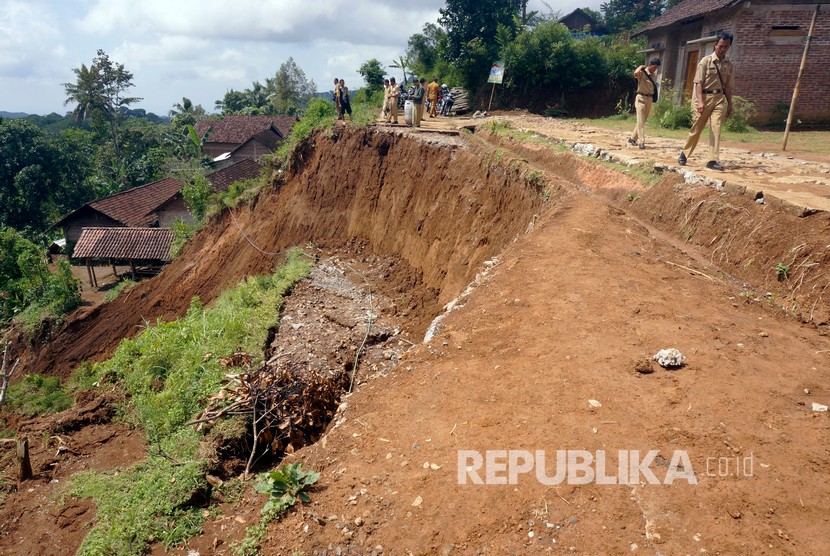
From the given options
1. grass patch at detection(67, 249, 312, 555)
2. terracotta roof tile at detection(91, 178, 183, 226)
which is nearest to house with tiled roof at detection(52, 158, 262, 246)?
terracotta roof tile at detection(91, 178, 183, 226)

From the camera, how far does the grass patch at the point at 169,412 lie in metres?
4.96

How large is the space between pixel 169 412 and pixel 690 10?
1908 centimetres

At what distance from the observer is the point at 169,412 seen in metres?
Answer: 7.26

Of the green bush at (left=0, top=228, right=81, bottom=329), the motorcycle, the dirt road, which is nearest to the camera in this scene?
the dirt road

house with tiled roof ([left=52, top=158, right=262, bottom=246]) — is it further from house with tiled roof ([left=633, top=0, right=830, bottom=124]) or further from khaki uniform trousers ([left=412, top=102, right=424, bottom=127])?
house with tiled roof ([left=633, top=0, right=830, bottom=124])

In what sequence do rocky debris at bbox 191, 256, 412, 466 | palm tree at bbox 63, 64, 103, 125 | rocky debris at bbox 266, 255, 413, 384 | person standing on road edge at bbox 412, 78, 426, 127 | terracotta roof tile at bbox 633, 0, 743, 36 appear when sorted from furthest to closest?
palm tree at bbox 63, 64, 103, 125, person standing on road edge at bbox 412, 78, 426, 127, terracotta roof tile at bbox 633, 0, 743, 36, rocky debris at bbox 266, 255, 413, 384, rocky debris at bbox 191, 256, 412, 466

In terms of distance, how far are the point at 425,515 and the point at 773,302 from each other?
4211 millimetres

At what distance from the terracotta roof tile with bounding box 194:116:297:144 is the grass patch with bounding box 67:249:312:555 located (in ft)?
87.1

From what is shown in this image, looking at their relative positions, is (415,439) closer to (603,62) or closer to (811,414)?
(811,414)

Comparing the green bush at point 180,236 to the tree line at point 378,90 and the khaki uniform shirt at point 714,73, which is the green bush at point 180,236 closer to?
the tree line at point 378,90

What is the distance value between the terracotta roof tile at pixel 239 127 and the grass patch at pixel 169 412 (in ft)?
87.1

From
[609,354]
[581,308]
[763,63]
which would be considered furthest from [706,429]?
[763,63]
